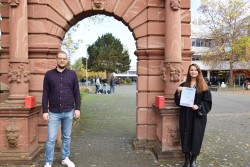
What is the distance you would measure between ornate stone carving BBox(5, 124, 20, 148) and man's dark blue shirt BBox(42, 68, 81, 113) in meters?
1.21

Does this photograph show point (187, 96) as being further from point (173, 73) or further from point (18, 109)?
point (18, 109)

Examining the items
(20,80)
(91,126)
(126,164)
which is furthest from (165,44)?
(91,126)

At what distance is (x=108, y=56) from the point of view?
214 ft

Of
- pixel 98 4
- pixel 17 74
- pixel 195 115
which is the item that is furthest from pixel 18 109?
pixel 195 115

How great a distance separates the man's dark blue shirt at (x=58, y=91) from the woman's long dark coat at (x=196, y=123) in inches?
89.9

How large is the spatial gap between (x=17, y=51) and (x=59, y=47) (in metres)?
1.19

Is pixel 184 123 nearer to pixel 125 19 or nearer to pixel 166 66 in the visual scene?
pixel 166 66

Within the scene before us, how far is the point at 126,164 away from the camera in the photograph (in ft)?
20.8

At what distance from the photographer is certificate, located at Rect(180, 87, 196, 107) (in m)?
5.79

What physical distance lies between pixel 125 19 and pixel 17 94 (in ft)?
11.0

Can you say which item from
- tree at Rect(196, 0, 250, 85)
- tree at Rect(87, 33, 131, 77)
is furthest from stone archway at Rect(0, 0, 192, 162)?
tree at Rect(87, 33, 131, 77)

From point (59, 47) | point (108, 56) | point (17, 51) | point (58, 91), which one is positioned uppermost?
point (108, 56)

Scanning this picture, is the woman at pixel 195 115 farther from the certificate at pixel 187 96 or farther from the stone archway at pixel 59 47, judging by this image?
the stone archway at pixel 59 47

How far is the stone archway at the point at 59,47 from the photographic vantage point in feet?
22.0
